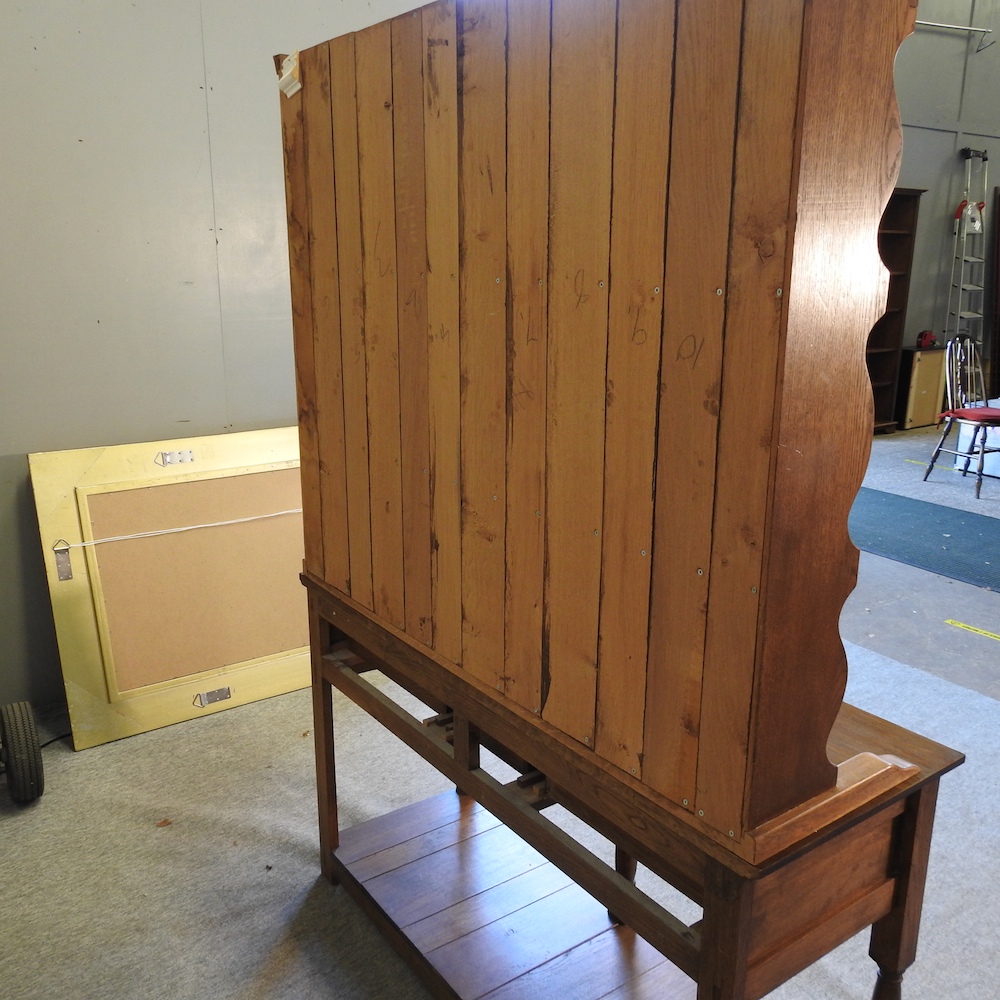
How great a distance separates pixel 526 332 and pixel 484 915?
1474 millimetres

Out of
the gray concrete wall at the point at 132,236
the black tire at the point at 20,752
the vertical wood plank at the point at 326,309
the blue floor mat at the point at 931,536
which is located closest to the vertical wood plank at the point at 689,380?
the vertical wood plank at the point at 326,309

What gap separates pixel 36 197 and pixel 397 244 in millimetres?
1871

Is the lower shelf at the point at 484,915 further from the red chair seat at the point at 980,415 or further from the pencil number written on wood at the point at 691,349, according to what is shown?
the red chair seat at the point at 980,415

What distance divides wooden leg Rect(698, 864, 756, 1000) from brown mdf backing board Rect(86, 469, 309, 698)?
2.33 m

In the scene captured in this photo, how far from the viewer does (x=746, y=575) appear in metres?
0.97

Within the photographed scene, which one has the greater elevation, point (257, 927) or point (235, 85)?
point (235, 85)

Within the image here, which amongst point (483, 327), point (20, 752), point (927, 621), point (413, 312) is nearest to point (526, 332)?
point (483, 327)

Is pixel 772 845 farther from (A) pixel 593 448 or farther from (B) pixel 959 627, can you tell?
(B) pixel 959 627

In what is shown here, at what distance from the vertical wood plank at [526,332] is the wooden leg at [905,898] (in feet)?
2.07

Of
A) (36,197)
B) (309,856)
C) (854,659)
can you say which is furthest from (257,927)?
(854,659)

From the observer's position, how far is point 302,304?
1.91m

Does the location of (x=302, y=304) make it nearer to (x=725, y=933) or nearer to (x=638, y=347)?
(x=638, y=347)

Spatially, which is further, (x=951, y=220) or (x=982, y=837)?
(x=951, y=220)

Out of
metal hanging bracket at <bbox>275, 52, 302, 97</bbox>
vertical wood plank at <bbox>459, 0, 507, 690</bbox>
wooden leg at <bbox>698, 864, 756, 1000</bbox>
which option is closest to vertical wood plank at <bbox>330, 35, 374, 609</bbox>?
metal hanging bracket at <bbox>275, 52, 302, 97</bbox>
